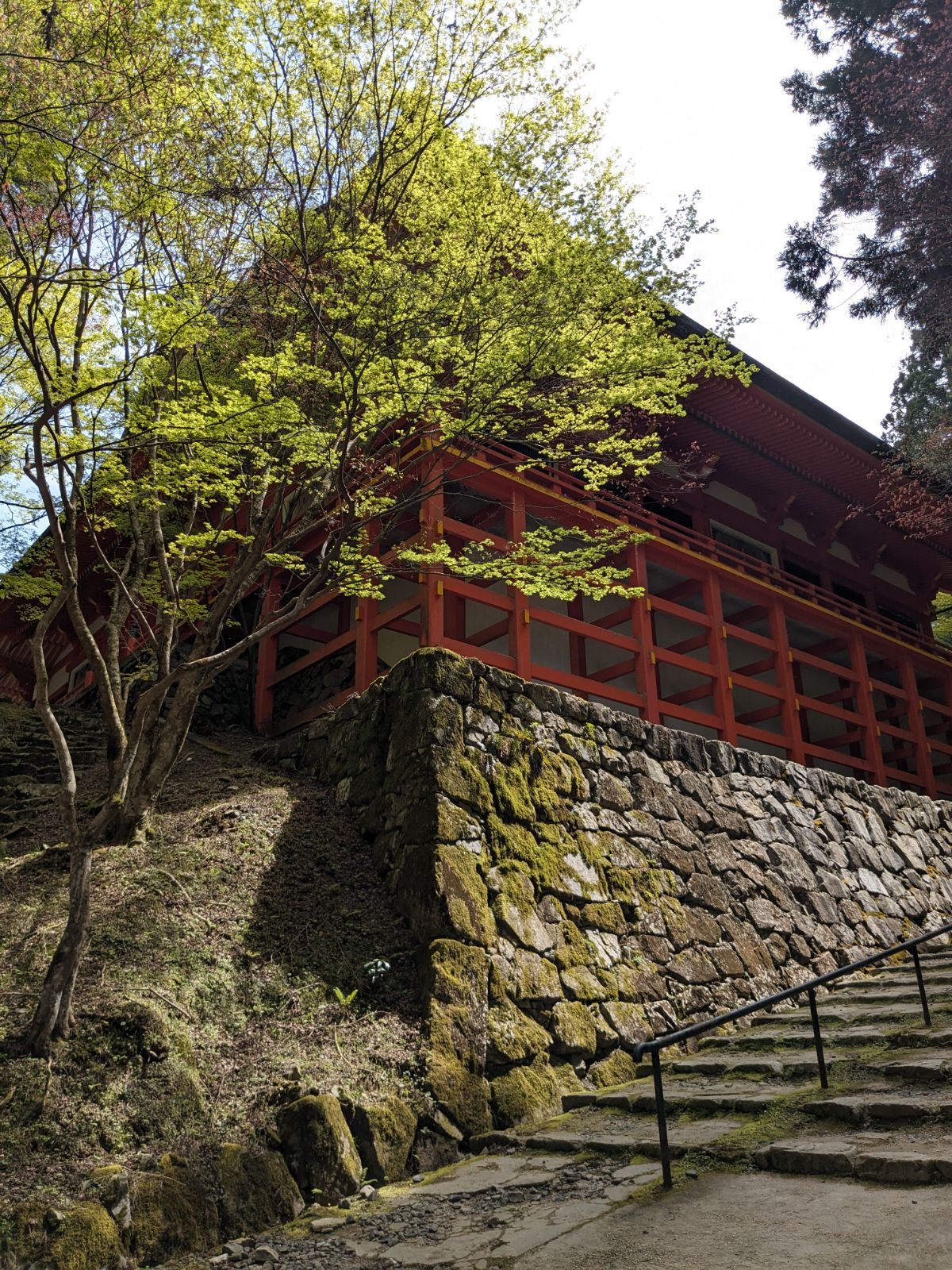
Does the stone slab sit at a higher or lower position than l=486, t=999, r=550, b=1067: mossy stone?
lower

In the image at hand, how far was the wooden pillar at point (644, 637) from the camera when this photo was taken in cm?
1125

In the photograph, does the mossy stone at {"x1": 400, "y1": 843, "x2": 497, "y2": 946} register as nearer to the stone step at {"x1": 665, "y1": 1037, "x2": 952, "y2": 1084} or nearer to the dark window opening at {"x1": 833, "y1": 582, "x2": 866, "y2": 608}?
the stone step at {"x1": 665, "y1": 1037, "x2": 952, "y2": 1084}

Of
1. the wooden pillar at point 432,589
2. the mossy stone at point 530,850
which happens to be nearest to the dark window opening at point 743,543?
the wooden pillar at point 432,589

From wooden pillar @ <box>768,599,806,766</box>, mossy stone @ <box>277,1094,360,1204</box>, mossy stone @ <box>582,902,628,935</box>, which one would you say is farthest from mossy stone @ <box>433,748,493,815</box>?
wooden pillar @ <box>768,599,806,766</box>

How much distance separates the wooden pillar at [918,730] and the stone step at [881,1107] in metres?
12.0

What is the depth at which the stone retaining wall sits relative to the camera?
21.9 ft

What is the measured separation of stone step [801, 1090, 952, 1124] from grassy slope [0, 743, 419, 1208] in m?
2.61

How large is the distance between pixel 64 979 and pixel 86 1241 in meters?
1.42

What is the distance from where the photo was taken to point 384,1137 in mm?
5391

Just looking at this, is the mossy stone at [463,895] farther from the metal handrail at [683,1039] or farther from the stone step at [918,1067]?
the stone step at [918,1067]

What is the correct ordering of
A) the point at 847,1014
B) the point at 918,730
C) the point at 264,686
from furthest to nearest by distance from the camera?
the point at 918,730
the point at 264,686
the point at 847,1014

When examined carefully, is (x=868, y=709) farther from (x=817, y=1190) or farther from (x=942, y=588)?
(x=817, y=1190)

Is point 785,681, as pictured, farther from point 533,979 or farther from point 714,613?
point 533,979

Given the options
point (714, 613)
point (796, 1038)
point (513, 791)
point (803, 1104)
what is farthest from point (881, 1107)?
point (714, 613)
